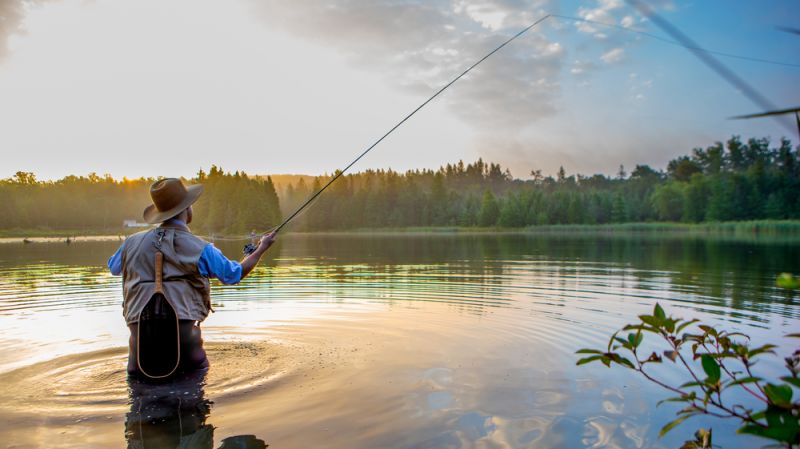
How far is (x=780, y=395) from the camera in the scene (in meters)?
1.76

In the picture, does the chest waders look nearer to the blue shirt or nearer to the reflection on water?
the reflection on water

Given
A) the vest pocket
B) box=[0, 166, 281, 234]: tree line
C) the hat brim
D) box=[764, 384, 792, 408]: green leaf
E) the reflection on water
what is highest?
box=[0, 166, 281, 234]: tree line

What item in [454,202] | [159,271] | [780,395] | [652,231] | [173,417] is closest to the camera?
[780,395]

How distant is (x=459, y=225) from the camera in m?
154

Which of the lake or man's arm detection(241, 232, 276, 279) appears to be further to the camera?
man's arm detection(241, 232, 276, 279)

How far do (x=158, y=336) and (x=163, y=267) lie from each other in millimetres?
748

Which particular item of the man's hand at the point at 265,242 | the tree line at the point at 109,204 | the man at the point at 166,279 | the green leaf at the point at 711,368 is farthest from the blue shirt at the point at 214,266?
the tree line at the point at 109,204

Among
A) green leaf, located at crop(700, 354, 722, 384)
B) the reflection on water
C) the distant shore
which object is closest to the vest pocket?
the reflection on water

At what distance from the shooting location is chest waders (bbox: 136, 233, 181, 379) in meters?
5.85

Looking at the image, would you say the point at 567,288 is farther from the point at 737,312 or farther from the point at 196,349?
the point at 196,349

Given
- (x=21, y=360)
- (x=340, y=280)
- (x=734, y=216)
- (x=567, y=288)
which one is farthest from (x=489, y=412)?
(x=734, y=216)

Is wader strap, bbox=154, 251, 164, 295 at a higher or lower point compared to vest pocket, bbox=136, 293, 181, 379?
higher

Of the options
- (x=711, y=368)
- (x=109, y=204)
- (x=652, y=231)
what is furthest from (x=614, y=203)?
(x=711, y=368)

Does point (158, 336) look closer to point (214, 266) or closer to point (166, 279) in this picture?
point (166, 279)
